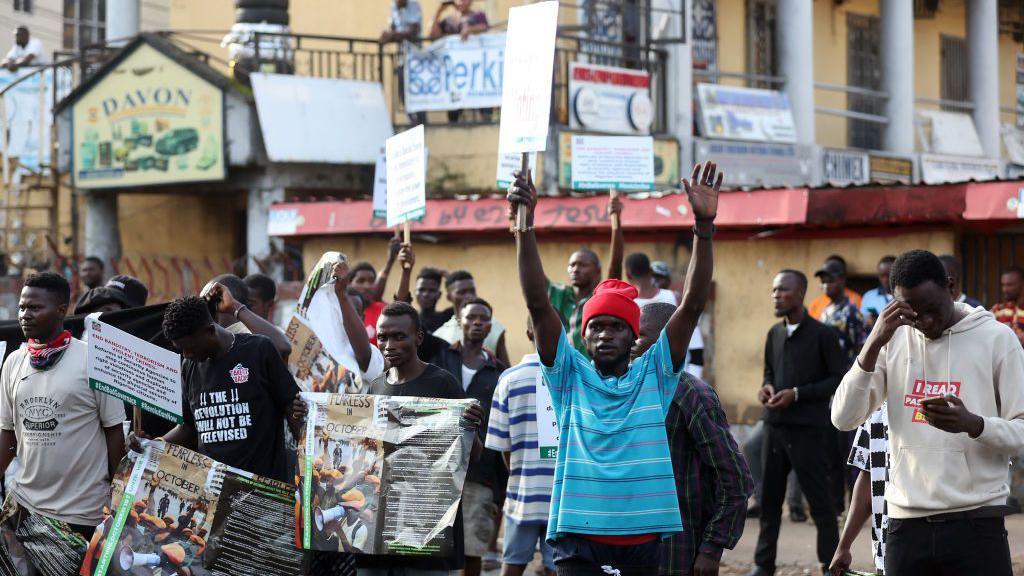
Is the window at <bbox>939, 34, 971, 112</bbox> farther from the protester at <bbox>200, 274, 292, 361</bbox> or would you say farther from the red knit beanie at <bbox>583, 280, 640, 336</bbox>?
the red knit beanie at <bbox>583, 280, 640, 336</bbox>

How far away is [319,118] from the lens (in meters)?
18.6

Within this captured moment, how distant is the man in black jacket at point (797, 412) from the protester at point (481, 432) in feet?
5.52

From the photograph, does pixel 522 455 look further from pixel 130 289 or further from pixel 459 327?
pixel 459 327

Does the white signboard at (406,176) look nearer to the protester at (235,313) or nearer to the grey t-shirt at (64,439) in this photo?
the protester at (235,313)

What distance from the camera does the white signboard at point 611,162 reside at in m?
10.4

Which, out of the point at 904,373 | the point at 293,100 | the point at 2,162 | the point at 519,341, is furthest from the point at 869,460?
the point at 2,162

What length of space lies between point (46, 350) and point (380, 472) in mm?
1583

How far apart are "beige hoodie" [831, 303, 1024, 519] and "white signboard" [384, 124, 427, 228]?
3.98 metres

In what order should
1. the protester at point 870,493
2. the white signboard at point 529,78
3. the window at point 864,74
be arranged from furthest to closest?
the window at point 864,74, the protester at point 870,493, the white signboard at point 529,78

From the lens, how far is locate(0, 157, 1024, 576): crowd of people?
16.6 feet

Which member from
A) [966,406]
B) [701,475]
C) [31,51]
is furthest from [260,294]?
[31,51]

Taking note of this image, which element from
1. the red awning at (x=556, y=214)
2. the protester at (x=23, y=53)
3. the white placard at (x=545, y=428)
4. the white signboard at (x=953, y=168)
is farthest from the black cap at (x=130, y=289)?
the white signboard at (x=953, y=168)

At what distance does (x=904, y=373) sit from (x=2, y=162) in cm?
1842

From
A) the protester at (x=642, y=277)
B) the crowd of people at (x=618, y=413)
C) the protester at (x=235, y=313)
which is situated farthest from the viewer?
the protester at (x=642, y=277)
